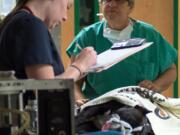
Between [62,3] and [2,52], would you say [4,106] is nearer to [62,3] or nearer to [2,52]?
[2,52]

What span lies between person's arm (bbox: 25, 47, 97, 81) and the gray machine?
326mm

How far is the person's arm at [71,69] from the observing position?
1157 millimetres

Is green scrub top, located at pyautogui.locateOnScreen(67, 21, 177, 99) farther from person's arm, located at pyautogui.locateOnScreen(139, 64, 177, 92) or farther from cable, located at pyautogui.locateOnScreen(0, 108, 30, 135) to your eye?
cable, located at pyautogui.locateOnScreen(0, 108, 30, 135)

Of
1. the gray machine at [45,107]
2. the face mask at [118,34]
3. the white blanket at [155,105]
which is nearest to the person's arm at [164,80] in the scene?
the face mask at [118,34]

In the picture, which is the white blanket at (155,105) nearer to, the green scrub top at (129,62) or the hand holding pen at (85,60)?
the hand holding pen at (85,60)

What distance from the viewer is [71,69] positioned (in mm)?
1224

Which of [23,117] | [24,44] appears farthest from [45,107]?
[24,44]

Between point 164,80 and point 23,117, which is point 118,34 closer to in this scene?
point 164,80

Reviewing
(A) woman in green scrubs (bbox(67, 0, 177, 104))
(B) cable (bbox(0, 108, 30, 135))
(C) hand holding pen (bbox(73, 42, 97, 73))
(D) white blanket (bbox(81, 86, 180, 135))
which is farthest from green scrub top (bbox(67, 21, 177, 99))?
(B) cable (bbox(0, 108, 30, 135))

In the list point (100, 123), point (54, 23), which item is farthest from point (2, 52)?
point (100, 123)

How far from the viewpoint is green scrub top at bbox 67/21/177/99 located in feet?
6.34

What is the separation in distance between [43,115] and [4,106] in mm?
71

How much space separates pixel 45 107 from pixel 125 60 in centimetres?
118

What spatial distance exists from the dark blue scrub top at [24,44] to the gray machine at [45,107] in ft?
1.23
